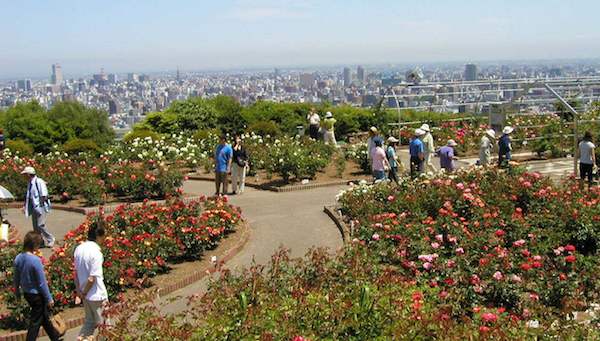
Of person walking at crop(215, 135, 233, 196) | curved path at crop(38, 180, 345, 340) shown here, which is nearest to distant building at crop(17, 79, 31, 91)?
person walking at crop(215, 135, 233, 196)

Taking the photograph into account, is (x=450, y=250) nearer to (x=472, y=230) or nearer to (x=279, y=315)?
(x=472, y=230)

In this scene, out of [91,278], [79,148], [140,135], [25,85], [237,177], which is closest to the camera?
[91,278]

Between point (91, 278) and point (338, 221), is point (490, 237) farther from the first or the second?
point (91, 278)

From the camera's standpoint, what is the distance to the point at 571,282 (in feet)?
25.8

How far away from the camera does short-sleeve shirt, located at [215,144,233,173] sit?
49.4ft

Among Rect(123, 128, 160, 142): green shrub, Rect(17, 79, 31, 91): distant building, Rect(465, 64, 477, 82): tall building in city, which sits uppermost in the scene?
Rect(465, 64, 477, 82): tall building in city

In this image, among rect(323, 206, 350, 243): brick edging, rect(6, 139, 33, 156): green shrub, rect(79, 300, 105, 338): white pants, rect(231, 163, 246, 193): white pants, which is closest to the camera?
rect(79, 300, 105, 338): white pants

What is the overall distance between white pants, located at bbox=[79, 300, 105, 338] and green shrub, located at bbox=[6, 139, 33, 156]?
14336 millimetres

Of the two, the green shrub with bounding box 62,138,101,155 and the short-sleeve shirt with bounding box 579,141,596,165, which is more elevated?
the short-sleeve shirt with bounding box 579,141,596,165

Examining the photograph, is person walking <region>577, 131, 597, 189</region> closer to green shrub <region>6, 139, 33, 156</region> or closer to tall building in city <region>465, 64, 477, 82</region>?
green shrub <region>6, 139, 33, 156</region>

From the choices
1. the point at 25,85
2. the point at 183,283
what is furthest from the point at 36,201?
the point at 25,85

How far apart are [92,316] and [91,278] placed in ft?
1.48

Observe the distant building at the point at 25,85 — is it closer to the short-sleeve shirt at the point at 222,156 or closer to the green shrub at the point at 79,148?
the green shrub at the point at 79,148

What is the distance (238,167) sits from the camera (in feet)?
51.9
